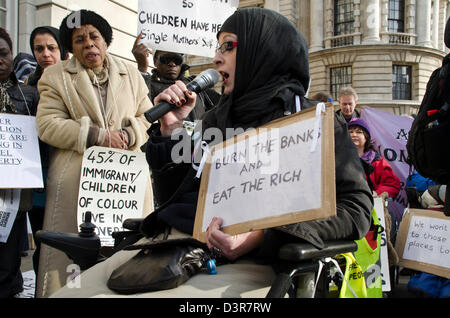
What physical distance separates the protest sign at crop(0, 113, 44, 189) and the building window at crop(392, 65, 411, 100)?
2955 centimetres

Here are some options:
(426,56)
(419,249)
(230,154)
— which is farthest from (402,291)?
(426,56)

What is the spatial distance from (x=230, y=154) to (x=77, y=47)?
7.40 ft

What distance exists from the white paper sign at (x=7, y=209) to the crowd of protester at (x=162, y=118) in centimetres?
7

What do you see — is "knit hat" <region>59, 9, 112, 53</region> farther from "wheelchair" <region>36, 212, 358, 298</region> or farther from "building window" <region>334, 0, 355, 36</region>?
"building window" <region>334, 0, 355, 36</region>

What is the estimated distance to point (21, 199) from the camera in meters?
3.31

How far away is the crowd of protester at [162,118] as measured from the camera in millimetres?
1807

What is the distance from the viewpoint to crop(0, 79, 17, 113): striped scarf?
334 cm

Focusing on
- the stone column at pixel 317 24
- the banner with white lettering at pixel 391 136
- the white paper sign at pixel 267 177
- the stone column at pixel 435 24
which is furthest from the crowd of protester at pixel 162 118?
the stone column at pixel 435 24

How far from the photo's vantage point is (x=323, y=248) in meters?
1.55

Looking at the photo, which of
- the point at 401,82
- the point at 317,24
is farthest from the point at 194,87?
the point at 317,24

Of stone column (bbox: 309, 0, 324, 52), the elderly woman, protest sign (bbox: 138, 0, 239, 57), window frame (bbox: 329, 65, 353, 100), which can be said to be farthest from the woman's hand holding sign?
stone column (bbox: 309, 0, 324, 52)

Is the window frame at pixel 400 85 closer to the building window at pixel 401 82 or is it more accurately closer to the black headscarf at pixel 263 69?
the building window at pixel 401 82

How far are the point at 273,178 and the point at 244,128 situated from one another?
576mm
